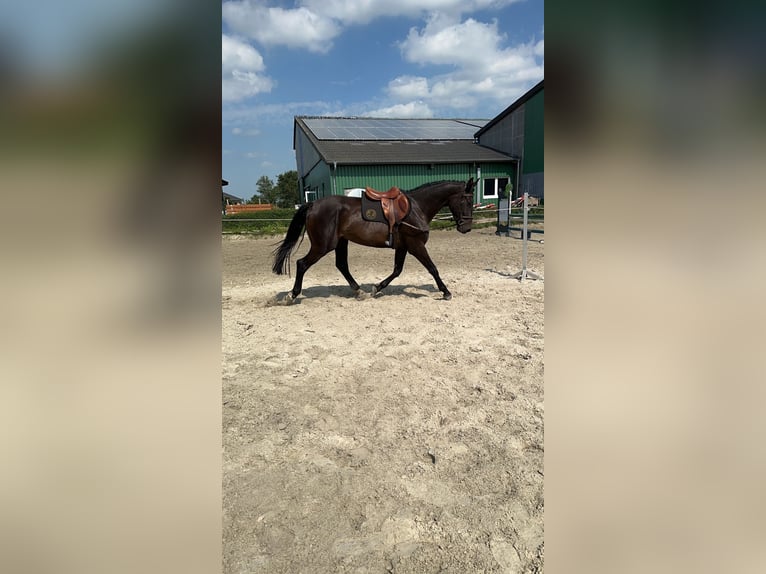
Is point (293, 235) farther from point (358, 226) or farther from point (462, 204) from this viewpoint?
point (462, 204)

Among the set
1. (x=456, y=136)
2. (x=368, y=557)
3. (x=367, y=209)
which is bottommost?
(x=368, y=557)

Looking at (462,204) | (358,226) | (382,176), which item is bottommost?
(358,226)

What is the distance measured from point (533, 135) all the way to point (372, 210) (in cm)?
1708

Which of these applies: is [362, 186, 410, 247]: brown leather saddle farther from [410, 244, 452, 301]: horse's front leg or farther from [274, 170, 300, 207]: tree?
[274, 170, 300, 207]: tree

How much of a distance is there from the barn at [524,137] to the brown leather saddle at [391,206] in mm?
14143

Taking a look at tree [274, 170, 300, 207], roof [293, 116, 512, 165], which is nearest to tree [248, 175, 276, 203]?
tree [274, 170, 300, 207]

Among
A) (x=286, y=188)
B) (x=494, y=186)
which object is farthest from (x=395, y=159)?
(x=286, y=188)

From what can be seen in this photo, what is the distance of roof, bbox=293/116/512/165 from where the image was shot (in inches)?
848

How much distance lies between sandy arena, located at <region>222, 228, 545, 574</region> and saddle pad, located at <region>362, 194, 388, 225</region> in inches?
47.5

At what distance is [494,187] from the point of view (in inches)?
898
